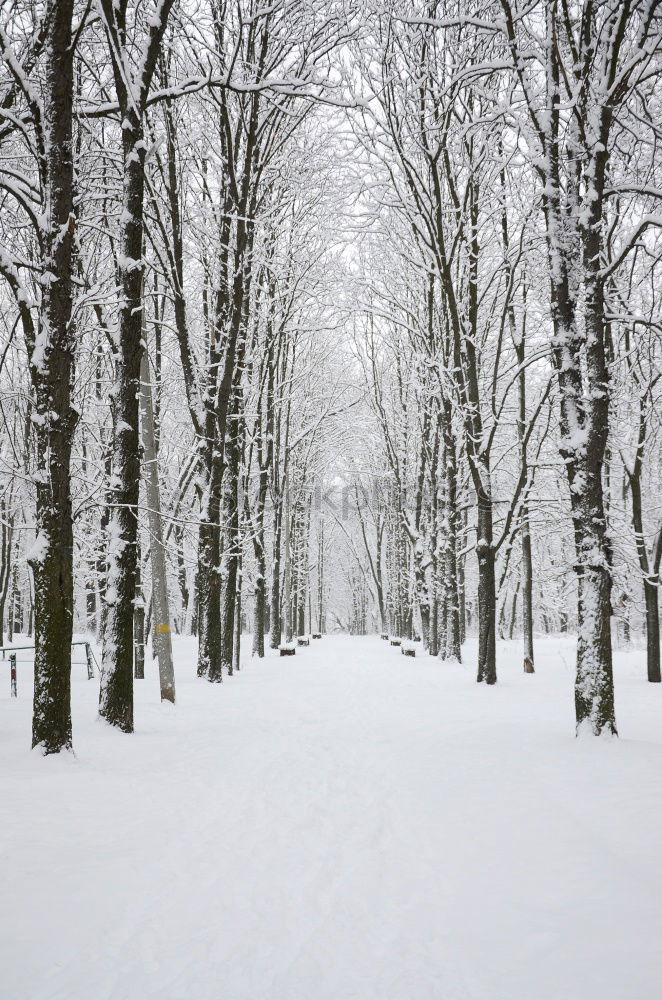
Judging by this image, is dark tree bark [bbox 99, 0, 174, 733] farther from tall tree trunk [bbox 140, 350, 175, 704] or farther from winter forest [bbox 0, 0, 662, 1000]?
tall tree trunk [bbox 140, 350, 175, 704]

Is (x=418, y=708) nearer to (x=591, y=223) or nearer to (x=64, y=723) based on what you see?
(x=64, y=723)

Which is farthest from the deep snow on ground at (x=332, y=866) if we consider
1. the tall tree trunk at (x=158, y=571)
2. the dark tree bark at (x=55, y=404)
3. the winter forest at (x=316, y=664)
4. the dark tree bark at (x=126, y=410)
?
the tall tree trunk at (x=158, y=571)

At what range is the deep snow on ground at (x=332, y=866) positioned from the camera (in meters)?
2.66

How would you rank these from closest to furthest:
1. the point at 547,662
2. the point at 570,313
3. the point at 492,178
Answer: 1. the point at 570,313
2. the point at 492,178
3. the point at 547,662

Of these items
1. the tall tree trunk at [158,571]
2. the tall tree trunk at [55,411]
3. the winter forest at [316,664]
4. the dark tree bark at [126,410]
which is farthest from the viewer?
the tall tree trunk at [158,571]

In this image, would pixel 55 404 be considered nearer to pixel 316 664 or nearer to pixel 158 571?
pixel 158 571

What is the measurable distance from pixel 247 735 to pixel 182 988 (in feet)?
16.8

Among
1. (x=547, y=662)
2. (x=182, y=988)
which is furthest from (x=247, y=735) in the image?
(x=547, y=662)

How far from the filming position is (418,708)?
9.55 metres

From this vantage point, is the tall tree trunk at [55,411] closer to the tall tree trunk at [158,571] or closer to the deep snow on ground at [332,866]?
the deep snow on ground at [332,866]

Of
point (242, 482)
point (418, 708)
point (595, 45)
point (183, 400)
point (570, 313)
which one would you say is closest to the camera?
point (595, 45)

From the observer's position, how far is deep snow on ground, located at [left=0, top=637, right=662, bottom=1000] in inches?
105

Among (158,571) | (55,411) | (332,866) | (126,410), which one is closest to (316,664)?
(158,571)

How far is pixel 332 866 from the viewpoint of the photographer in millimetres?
3766
